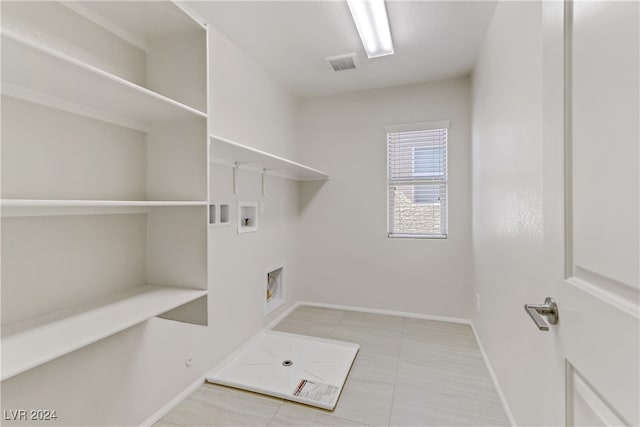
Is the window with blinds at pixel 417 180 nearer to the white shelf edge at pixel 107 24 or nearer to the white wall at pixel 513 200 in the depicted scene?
the white wall at pixel 513 200

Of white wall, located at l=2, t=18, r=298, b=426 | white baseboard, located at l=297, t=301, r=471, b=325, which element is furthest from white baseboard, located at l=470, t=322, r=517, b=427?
white wall, located at l=2, t=18, r=298, b=426

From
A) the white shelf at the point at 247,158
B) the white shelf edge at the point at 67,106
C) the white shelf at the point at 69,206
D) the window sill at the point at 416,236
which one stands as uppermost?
the white shelf edge at the point at 67,106

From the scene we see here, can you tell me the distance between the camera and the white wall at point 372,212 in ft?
9.95

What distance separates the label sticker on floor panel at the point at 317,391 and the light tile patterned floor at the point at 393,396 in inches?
2.2

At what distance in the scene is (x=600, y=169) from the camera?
529 mm

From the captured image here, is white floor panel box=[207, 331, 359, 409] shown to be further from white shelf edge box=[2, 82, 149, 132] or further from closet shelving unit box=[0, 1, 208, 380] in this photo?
white shelf edge box=[2, 82, 149, 132]

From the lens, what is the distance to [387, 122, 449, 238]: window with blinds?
312cm

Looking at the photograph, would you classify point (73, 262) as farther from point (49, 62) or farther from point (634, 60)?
point (634, 60)

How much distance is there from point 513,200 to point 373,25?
4.93ft

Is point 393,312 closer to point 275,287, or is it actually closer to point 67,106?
point 275,287

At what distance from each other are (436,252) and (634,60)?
2.86 meters

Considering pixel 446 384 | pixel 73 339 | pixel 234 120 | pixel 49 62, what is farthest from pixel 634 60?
pixel 234 120

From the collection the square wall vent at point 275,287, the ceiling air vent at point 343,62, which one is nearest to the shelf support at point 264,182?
the square wall vent at point 275,287

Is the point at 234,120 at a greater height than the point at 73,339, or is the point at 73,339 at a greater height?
the point at 234,120
